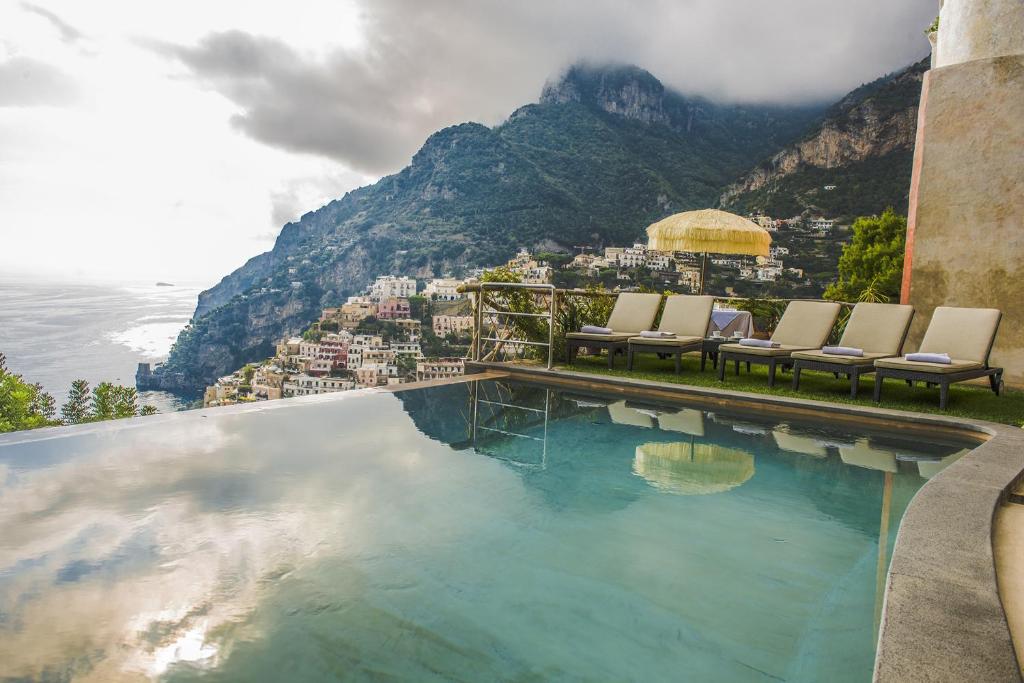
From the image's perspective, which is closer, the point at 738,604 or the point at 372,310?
the point at 738,604

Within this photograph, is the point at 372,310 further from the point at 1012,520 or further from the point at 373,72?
the point at 1012,520

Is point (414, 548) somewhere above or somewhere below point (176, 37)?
below

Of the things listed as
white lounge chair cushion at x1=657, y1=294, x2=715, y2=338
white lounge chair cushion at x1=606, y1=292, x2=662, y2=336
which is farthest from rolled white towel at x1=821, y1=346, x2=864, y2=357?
white lounge chair cushion at x1=606, y1=292, x2=662, y2=336

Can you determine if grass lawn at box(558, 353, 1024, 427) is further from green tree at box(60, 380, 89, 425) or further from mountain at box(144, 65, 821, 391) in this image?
mountain at box(144, 65, 821, 391)

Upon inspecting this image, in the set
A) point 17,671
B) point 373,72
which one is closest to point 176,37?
point 373,72

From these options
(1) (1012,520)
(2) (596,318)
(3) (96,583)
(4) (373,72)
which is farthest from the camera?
(4) (373,72)
